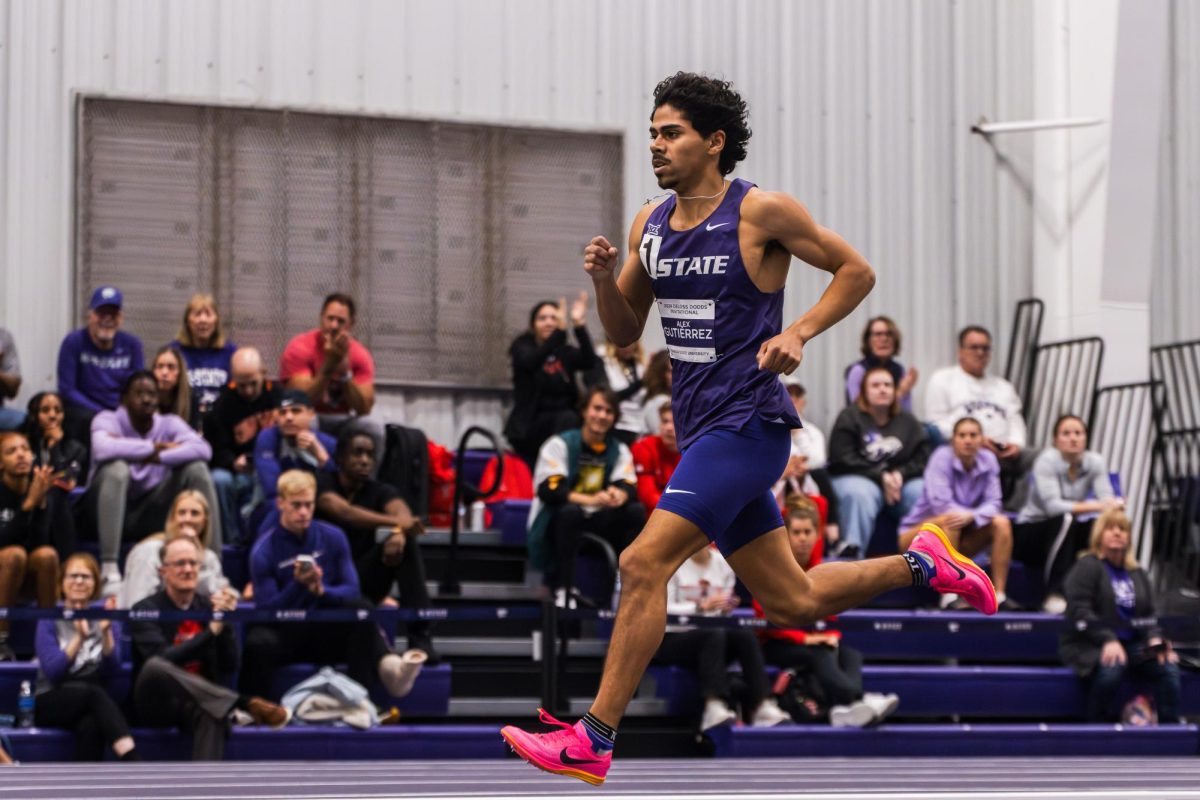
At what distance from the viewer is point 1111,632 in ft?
29.7

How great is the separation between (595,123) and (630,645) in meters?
7.37

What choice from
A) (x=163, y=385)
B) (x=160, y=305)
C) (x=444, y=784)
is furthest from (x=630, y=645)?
(x=160, y=305)

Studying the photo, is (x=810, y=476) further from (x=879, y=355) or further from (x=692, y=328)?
(x=692, y=328)

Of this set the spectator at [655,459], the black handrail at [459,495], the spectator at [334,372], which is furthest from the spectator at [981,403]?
the spectator at [334,372]

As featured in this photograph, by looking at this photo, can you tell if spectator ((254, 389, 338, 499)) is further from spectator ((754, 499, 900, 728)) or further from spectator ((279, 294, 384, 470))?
spectator ((754, 499, 900, 728))

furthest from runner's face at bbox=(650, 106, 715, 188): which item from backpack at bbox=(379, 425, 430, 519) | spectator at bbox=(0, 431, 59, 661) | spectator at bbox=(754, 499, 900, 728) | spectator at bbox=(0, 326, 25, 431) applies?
spectator at bbox=(0, 326, 25, 431)

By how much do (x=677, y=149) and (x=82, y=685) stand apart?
411 centimetres

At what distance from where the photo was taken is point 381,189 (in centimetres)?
1098

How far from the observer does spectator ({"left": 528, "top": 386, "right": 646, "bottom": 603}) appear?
8.76m

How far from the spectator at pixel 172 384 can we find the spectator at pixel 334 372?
561 mm

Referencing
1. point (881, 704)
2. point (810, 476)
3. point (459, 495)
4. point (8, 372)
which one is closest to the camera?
point (881, 704)

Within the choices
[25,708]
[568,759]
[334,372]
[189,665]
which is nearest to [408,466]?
[334,372]

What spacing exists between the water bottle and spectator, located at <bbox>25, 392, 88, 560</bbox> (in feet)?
3.08

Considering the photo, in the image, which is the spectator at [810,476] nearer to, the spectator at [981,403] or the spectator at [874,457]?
the spectator at [874,457]
